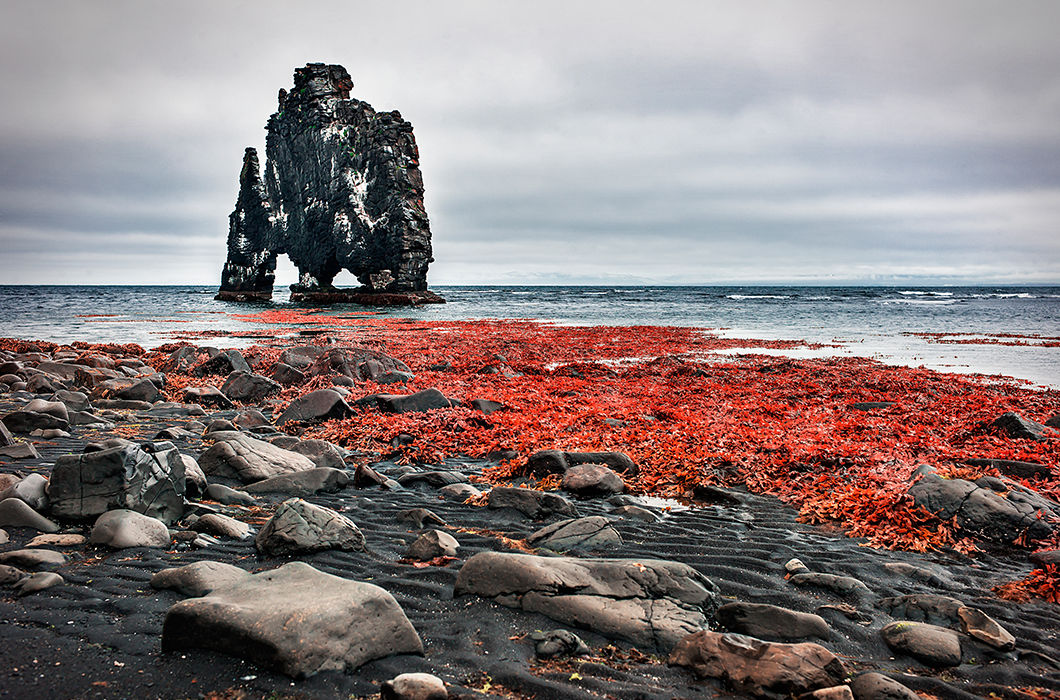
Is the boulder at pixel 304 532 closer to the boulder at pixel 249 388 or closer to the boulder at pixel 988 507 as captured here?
the boulder at pixel 988 507

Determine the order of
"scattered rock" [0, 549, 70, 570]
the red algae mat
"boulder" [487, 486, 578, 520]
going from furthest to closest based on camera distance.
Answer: the red algae mat → "boulder" [487, 486, 578, 520] → "scattered rock" [0, 549, 70, 570]

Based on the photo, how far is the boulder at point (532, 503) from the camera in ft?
18.0

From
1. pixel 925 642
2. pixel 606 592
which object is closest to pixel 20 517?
pixel 606 592

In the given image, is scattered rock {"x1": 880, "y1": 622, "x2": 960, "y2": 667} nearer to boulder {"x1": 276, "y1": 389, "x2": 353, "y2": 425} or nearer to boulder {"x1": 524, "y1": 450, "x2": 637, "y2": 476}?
boulder {"x1": 524, "y1": 450, "x2": 637, "y2": 476}

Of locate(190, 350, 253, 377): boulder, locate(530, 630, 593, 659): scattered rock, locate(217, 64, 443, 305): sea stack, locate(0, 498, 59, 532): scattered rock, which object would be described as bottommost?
locate(530, 630, 593, 659): scattered rock

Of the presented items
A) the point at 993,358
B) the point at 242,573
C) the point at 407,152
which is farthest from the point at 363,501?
the point at 407,152

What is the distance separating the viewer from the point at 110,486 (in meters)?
4.70

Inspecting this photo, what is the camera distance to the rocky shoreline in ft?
9.05

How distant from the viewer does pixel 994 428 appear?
8273mm

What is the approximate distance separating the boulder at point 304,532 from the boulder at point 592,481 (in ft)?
8.37

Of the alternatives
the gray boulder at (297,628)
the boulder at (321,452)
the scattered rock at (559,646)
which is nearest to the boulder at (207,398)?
the boulder at (321,452)

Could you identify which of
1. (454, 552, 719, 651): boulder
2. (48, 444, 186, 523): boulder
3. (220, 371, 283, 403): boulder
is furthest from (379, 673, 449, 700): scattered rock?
(220, 371, 283, 403): boulder

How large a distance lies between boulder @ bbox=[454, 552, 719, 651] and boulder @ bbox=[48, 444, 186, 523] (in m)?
2.99

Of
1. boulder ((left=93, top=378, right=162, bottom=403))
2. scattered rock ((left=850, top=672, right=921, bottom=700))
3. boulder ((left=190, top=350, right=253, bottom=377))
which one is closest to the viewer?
scattered rock ((left=850, top=672, right=921, bottom=700))
